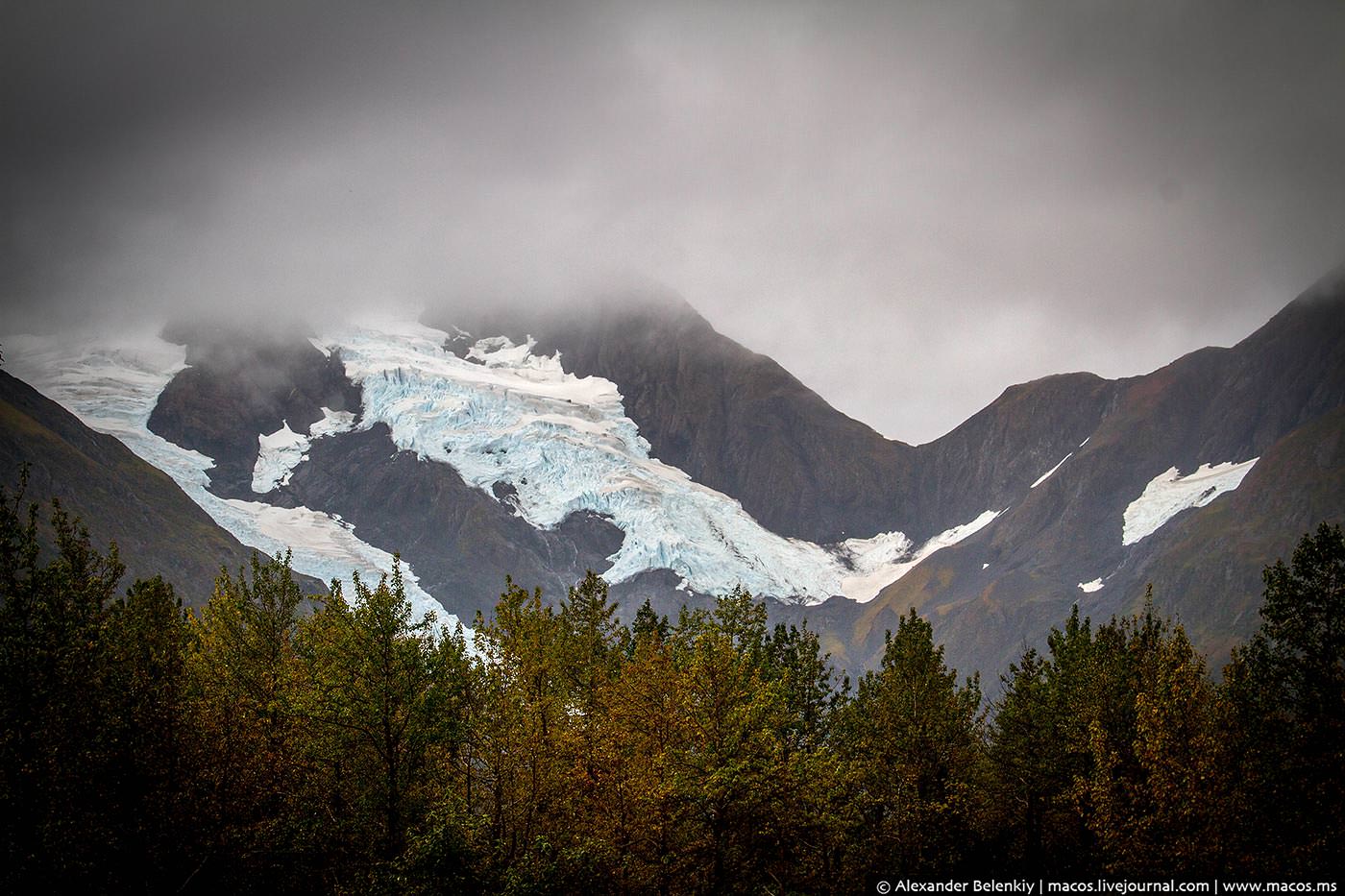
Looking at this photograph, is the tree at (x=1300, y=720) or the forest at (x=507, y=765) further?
the tree at (x=1300, y=720)

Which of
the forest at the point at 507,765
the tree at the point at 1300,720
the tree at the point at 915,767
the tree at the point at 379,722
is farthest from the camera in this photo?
the tree at the point at 915,767

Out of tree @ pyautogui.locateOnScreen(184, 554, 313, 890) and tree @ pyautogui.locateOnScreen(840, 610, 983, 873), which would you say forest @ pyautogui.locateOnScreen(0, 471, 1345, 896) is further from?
tree @ pyautogui.locateOnScreen(840, 610, 983, 873)

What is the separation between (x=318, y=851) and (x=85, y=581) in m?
13.0

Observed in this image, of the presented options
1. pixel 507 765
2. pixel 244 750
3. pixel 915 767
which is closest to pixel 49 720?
pixel 244 750

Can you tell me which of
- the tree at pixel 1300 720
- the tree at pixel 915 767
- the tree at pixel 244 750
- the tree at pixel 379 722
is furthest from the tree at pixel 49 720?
the tree at pixel 1300 720

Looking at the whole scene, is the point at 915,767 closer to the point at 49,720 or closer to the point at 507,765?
the point at 507,765

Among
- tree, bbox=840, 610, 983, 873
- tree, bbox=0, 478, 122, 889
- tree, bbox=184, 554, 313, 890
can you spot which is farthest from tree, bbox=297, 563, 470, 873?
tree, bbox=840, 610, 983, 873

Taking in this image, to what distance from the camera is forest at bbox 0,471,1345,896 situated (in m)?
31.0

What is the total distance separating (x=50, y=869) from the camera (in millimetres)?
28172

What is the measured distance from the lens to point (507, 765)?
114ft

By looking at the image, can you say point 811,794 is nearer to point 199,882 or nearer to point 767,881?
point 767,881

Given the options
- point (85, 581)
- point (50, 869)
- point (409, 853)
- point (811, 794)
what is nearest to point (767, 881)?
point (811, 794)

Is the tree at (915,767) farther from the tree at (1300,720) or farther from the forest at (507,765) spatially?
the tree at (1300,720)

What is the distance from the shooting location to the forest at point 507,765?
3097cm
